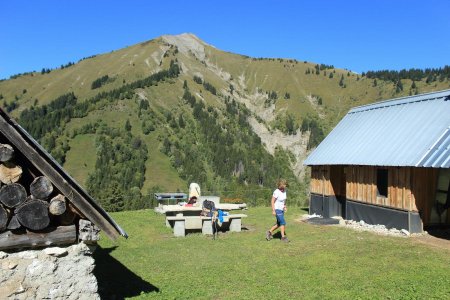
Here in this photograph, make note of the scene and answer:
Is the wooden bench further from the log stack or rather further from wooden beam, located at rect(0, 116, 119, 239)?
the log stack

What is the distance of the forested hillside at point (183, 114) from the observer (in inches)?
2734

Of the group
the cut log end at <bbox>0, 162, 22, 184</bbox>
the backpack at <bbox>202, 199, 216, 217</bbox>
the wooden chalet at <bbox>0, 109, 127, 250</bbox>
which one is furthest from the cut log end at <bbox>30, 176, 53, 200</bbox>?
the backpack at <bbox>202, 199, 216, 217</bbox>

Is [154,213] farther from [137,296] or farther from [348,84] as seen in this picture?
[348,84]

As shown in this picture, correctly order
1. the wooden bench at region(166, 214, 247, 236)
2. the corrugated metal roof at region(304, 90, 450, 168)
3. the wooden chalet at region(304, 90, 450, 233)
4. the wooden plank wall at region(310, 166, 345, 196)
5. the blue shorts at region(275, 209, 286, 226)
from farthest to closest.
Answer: the wooden plank wall at region(310, 166, 345, 196), the wooden bench at region(166, 214, 247, 236), the wooden chalet at region(304, 90, 450, 233), the corrugated metal roof at region(304, 90, 450, 168), the blue shorts at region(275, 209, 286, 226)

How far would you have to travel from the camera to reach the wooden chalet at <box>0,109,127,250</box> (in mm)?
5926

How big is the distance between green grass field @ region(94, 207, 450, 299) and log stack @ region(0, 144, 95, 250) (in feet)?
9.09

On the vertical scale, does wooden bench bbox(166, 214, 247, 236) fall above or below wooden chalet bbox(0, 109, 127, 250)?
below

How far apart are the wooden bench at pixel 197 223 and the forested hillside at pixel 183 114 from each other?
44.6ft

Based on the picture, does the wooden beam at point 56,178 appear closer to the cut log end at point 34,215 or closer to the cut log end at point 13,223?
the cut log end at point 34,215

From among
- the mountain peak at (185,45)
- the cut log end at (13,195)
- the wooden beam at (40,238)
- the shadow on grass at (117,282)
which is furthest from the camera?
the mountain peak at (185,45)

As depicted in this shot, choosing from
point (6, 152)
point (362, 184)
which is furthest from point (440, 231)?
point (6, 152)

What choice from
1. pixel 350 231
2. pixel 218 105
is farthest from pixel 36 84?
pixel 350 231

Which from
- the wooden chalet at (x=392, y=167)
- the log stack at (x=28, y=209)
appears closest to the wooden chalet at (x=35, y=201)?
the log stack at (x=28, y=209)

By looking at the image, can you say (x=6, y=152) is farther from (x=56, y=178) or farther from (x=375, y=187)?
(x=375, y=187)
